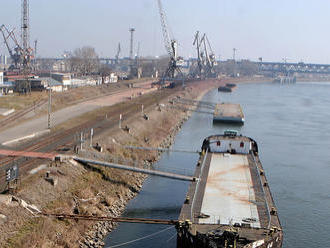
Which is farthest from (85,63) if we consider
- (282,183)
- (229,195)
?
(229,195)

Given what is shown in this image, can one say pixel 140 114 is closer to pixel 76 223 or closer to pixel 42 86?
pixel 42 86

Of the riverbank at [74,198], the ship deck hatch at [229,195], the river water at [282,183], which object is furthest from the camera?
the river water at [282,183]

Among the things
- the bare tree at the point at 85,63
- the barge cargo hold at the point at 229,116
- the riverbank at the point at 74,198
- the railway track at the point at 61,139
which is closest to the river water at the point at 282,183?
the riverbank at the point at 74,198

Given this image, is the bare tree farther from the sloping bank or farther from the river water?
the river water

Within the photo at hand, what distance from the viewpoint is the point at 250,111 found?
9044cm

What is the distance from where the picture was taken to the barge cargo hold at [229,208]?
63.2ft

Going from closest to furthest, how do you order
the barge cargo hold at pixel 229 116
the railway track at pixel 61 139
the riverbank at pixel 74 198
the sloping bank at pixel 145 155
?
the riverbank at pixel 74 198 < the sloping bank at pixel 145 155 < the railway track at pixel 61 139 < the barge cargo hold at pixel 229 116

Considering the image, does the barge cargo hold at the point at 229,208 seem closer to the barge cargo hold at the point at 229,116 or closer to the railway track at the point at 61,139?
the railway track at the point at 61,139

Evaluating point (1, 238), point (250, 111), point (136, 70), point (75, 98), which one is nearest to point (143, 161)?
point (1, 238)

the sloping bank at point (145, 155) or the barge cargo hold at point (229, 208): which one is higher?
the barge cargo hold at point (229, 208)

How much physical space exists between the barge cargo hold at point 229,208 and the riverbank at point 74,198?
19.4 ft

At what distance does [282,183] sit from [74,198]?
59.4 ft

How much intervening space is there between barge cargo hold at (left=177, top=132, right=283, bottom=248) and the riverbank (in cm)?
590

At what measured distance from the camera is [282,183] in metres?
37.1
